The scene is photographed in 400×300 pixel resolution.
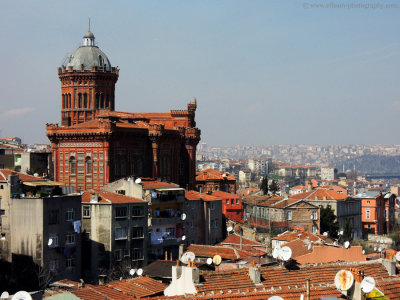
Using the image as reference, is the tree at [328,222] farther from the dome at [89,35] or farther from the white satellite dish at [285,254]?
the white satellite dish at [285,254]

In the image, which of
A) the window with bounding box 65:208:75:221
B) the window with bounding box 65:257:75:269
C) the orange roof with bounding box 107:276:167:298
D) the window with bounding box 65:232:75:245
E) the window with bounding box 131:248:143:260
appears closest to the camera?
the orange roof with bounding box 107:276:167:298

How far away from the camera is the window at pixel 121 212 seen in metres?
48.8

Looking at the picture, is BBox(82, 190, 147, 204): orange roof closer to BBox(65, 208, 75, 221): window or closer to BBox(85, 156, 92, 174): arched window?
BBox(65, 208, 75, 221): window

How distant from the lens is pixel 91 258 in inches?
1876

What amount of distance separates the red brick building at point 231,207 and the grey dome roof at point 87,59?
17359 mm

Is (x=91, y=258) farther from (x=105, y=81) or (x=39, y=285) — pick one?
(x=105, y=81)

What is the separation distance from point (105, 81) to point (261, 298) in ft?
180

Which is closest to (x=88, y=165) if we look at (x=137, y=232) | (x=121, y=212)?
(x=137, y=232)

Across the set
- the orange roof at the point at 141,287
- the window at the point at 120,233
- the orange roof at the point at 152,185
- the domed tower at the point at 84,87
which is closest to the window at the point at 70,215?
the window at the point at 120,233

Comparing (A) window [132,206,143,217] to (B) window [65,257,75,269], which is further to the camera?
(A) window [132,206,143,217]

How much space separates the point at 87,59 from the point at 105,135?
51.6ft

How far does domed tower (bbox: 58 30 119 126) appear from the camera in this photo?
76.5 m

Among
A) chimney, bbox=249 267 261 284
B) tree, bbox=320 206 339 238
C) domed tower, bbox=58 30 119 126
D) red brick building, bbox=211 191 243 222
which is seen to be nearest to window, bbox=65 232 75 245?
chimney, bbox=249 267 261 284

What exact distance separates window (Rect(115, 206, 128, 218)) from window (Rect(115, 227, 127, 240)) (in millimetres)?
814
